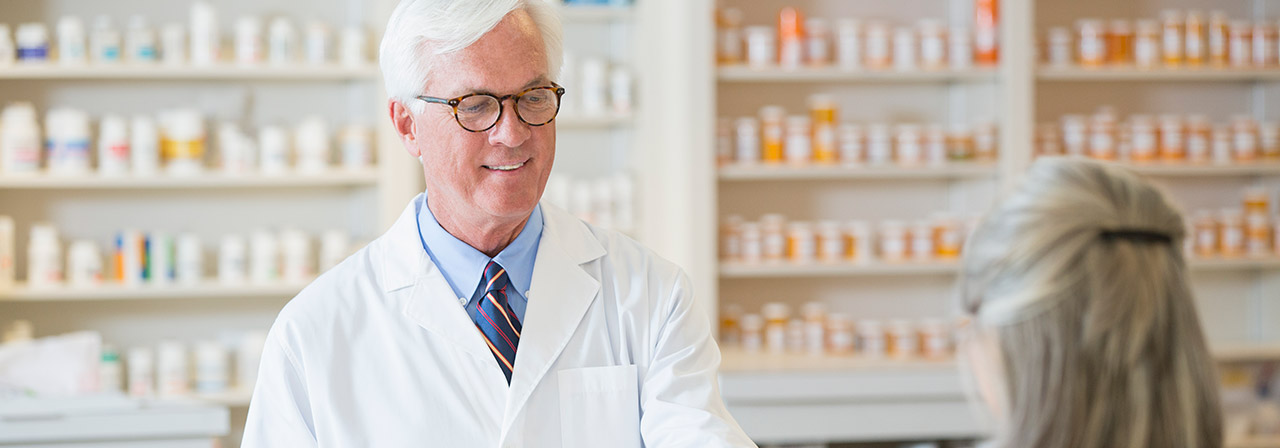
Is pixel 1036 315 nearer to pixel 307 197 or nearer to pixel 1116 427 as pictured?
pixel 1116 427

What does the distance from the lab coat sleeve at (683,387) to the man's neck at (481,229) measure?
0.21m

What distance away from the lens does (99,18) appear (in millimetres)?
3334

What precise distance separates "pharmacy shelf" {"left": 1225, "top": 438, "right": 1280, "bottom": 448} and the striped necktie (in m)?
3.16

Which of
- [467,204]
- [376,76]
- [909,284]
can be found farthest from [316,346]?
[909,284]

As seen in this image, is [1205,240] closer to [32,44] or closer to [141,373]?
[141,373]

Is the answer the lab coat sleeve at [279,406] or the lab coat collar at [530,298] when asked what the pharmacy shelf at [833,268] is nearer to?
the lab coat collar at [530,298]

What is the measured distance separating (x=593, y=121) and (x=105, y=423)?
1.69m

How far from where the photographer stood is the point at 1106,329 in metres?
0.76

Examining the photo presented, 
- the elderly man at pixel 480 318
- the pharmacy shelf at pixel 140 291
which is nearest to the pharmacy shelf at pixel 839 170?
the pharmacy shelf at pixel 140 291

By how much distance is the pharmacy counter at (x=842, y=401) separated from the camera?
129 inches

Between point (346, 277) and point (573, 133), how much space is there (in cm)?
241

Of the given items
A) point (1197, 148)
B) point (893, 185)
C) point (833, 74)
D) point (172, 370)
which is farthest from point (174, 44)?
point (1197, 148)

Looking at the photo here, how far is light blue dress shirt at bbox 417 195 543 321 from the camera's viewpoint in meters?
1.43

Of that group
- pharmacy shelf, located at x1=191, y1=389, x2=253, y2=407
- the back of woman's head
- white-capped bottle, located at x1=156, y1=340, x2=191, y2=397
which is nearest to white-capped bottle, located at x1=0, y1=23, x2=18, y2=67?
white-capped bottle, located at x1=156, y1=340, x2=191, y2=397
